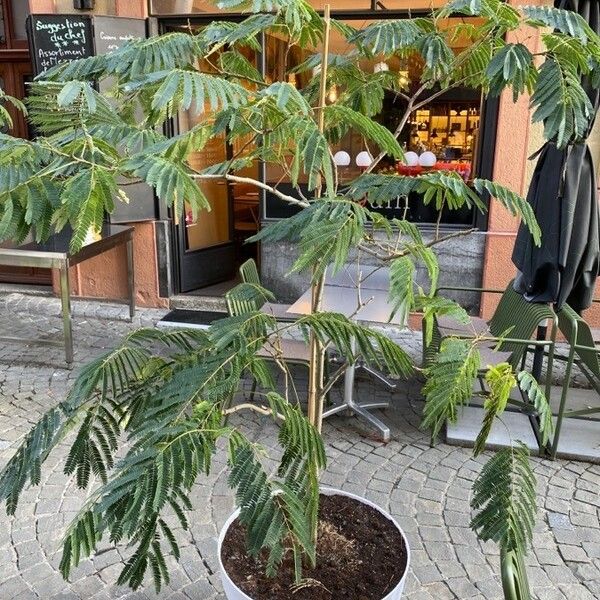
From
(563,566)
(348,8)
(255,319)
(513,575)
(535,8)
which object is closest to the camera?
(513,575)

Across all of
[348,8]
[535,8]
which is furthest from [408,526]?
[348,8]

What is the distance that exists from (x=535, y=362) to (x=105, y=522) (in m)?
3.64

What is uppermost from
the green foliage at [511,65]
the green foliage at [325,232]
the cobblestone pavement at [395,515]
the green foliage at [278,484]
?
the green foliage at [511,65]

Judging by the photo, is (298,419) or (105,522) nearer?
(105,522)

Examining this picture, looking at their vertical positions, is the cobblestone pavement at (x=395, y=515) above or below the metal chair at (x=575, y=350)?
below

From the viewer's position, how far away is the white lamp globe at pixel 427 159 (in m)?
6.19

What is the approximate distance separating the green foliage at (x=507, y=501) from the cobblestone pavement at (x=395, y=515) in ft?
4.01

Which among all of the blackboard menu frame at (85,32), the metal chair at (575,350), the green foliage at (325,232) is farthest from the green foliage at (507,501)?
the blackboard menu frame at (85,32)

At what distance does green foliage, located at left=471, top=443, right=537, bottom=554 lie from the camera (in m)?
1.76

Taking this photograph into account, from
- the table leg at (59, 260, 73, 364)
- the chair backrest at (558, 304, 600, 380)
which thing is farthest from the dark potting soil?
the table leg at (59, 260, 73, 364)

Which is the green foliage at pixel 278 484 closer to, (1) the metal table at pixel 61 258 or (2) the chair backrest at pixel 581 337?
(2) the chair backrest at pixel 581 337

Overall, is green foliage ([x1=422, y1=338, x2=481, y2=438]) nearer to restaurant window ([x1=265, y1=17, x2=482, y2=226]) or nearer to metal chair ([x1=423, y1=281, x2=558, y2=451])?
metal chair ([x1=423, y1=281, x2=558, y2=451])

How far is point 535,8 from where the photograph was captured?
205cm

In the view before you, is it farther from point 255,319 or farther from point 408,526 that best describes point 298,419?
point 408,526
